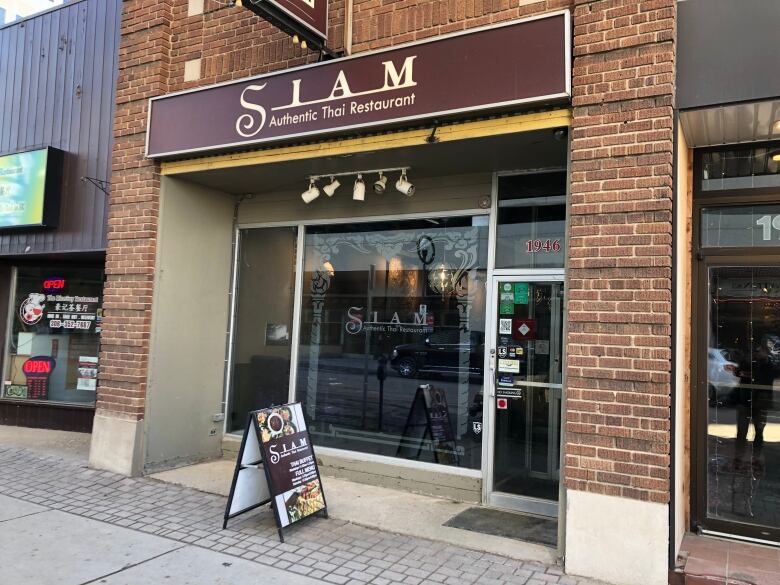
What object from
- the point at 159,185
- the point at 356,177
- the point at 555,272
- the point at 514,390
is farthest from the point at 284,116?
the point at 514,390

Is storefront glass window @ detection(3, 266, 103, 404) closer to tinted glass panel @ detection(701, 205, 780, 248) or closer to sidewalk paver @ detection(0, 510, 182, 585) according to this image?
sidewalk paver @ detection(0, 510, 182, 585)

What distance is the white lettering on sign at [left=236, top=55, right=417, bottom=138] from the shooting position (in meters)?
5.20

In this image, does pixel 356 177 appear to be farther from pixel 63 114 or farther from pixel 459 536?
pixel 63 114

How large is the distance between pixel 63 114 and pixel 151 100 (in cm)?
251

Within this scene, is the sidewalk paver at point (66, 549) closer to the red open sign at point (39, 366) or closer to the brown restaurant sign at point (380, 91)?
the brown restaurant sign at point (380, 91)

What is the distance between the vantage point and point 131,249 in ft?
22.6

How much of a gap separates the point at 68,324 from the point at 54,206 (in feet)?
7.53

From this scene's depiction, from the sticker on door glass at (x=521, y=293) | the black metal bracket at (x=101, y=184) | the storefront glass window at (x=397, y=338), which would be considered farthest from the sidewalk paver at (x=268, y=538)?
→ the black metal bracket at (x=101, y=184)

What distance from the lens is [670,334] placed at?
4234mm

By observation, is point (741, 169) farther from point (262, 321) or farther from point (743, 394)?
point (262, 321)

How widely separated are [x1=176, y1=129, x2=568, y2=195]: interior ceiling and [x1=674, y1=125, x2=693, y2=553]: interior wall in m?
1.01

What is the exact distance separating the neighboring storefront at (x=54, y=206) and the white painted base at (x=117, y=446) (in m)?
1.88

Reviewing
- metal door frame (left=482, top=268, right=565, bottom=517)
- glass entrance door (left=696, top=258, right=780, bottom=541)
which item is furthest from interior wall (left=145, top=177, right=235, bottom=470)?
glass entrance door (left=696, top=258, right=780, bottom=541)

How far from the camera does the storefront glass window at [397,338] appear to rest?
20.4 feet
